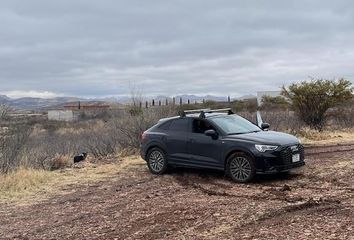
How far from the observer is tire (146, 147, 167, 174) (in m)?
13.6

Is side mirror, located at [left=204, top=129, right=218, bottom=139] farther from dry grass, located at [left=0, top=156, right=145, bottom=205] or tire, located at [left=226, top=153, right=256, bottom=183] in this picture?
dry grass, located at [left=0, top=156, right=145, bottom=205]

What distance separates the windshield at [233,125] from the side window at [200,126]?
0.17 meters

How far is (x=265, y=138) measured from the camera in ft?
39.2

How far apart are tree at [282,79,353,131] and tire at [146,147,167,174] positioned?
1393 centimetres

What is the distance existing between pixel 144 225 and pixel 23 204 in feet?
13.3

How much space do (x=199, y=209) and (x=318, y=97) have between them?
61.1 feet

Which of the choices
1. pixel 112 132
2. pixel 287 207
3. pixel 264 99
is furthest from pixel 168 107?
pixel 264 99

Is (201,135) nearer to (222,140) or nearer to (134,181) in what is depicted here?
(222,140)

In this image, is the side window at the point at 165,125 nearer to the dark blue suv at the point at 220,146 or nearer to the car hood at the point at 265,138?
the dark blue suv at the point at 220,146

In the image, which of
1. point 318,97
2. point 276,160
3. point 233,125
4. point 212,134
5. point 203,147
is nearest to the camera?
point 276,160

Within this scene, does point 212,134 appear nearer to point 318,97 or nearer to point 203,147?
point 203,147

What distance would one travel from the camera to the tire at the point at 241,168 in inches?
458

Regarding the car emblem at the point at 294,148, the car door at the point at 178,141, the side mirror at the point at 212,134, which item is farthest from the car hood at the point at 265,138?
the car door at the point at 178,141

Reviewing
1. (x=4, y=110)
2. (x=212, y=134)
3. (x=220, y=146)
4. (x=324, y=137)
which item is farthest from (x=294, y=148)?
(x=324, y=137)
